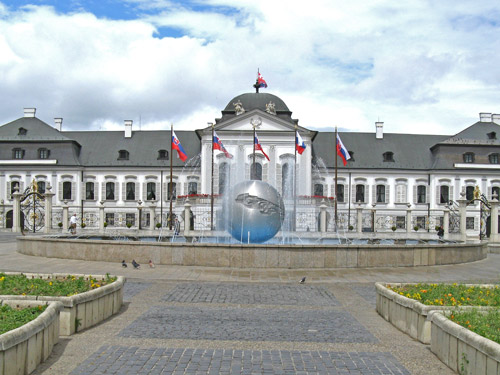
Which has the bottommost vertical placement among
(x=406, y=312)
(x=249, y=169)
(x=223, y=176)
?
(x=406, y=312)

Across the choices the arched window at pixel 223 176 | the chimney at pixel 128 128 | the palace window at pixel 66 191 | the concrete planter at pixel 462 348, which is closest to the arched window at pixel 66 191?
the palace window at pixel 66 191

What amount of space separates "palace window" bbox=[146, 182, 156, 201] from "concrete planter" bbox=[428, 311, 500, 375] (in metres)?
48.0

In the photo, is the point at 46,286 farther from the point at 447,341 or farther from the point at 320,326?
the point at 447,341

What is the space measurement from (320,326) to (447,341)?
255 cm

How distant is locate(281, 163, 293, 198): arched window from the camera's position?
50719 mm

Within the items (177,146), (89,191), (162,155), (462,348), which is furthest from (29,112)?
(462,348)

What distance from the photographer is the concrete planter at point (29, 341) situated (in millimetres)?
5777

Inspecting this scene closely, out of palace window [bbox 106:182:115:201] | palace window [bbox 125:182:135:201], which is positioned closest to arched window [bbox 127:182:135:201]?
palace window [bbox 125:182:135:201]

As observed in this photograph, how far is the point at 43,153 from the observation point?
53.6 metres

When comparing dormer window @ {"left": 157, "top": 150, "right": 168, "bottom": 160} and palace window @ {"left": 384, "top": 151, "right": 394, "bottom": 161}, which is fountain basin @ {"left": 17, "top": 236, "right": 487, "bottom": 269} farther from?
palace window @ {"left": 384, "top": 151, "right": 394, "bottom": 161}

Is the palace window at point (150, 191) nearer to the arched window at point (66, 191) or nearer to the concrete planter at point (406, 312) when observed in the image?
the arched window at point (66, 191)

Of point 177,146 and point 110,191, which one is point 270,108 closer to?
point 177,146

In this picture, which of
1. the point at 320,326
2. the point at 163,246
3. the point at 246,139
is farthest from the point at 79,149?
the point at 320,326

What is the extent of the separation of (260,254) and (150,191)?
39659 mm
